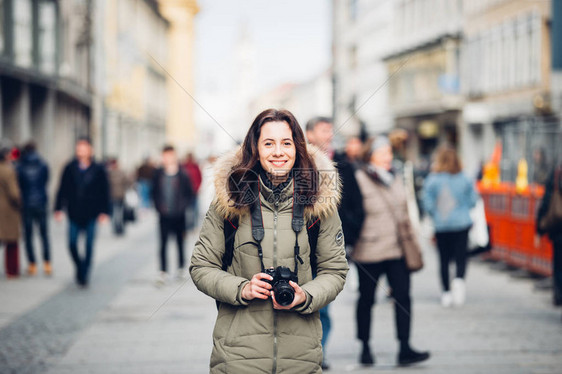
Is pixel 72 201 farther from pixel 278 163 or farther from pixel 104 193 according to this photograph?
pixel 278 163

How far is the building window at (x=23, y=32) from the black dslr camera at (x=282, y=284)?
2021 centimetres

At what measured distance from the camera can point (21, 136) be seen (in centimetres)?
2211

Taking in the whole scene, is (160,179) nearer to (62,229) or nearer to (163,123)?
(62,229)

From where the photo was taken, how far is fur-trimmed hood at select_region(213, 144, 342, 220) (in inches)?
133

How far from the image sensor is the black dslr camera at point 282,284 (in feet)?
10.4

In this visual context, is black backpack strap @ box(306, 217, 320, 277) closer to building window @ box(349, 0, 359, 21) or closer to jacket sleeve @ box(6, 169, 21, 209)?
jacket sleeve @ box(6, 169, 21, 209)

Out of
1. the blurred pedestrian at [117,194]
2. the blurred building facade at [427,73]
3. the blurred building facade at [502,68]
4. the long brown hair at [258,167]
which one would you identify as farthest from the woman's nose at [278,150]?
the blurred building facade at [427,73]

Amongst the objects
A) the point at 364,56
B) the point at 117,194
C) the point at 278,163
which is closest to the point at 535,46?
the point at 117,194

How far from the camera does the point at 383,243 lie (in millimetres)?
6469

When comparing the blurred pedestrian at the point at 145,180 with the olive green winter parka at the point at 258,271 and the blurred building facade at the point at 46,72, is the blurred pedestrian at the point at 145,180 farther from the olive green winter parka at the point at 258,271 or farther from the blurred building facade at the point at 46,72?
the olive green winter parka at the point at 258,271

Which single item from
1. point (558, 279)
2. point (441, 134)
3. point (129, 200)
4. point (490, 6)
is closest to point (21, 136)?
point (129, 200)

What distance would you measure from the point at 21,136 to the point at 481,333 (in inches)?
690

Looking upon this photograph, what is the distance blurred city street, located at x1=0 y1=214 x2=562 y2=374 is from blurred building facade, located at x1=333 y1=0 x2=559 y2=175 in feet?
43.7

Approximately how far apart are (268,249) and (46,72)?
22800mm
